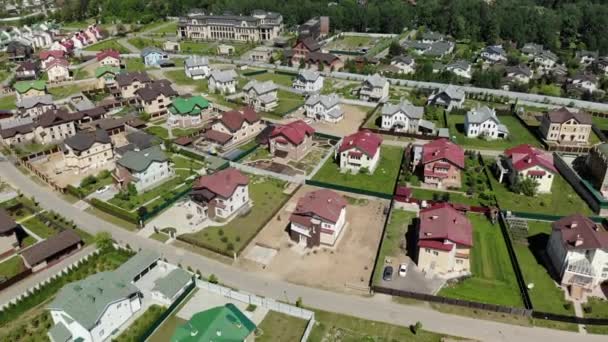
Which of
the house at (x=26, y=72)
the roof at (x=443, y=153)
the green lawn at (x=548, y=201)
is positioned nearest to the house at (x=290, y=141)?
the roof at (x=443, y=153)

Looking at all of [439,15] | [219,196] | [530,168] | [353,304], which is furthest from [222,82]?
[439,15]

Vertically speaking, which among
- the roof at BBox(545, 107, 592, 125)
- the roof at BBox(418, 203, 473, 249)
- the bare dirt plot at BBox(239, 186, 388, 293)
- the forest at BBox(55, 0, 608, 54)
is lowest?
the bare dirt plot at BBox(239, 186, 388, 293)

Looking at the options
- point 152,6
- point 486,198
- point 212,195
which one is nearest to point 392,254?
point 486,198

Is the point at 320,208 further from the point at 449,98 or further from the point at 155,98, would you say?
the point at 449,98

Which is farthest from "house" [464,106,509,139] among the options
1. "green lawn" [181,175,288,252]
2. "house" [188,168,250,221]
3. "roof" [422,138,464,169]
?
"house" [188,168,250,221]

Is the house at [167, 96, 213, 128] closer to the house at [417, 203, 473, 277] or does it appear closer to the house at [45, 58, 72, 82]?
the house at [45, 58, 72, 82]

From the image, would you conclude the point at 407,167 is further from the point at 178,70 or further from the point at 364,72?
the point at 178,70
